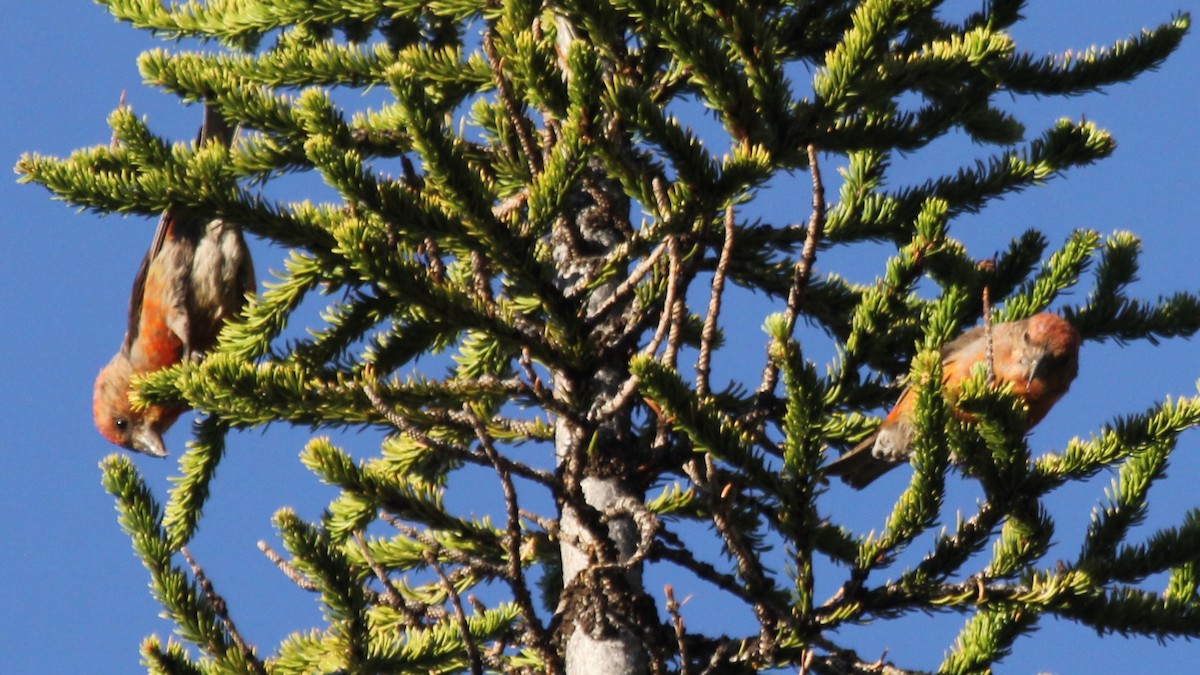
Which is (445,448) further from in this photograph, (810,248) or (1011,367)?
(1011,367)

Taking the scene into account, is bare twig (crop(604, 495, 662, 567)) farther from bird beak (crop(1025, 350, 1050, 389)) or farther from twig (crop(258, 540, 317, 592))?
bird beak (crop(1025, 350, 1050, 389))

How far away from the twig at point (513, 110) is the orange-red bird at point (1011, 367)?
152 cm

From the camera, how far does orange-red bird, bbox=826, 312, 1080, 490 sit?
447 cm

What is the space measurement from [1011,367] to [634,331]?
5.56ft

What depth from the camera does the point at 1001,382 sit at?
3.17 m

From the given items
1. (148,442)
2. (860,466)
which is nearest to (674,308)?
(860,466)

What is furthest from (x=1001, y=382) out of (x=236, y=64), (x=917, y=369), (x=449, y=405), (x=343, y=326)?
(x=236, y=64)

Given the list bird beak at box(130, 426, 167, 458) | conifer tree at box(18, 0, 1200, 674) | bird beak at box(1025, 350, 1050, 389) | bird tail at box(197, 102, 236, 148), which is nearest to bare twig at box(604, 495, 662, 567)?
conifer tree at box(18, 0, 1200, 674)

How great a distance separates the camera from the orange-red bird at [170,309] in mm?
6156

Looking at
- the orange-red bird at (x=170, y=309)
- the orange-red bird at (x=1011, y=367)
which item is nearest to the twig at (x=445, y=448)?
the orange-red bird at (x=1011, y=367)

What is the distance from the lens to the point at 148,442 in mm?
6418

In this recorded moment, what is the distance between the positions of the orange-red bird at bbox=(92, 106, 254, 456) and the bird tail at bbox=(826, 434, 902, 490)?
2918 millimetres

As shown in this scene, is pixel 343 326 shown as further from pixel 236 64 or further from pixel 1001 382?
pixel 1001 382

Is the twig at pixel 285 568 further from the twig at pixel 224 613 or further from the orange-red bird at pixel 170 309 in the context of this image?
the orange-red bird at pixel 170 309
